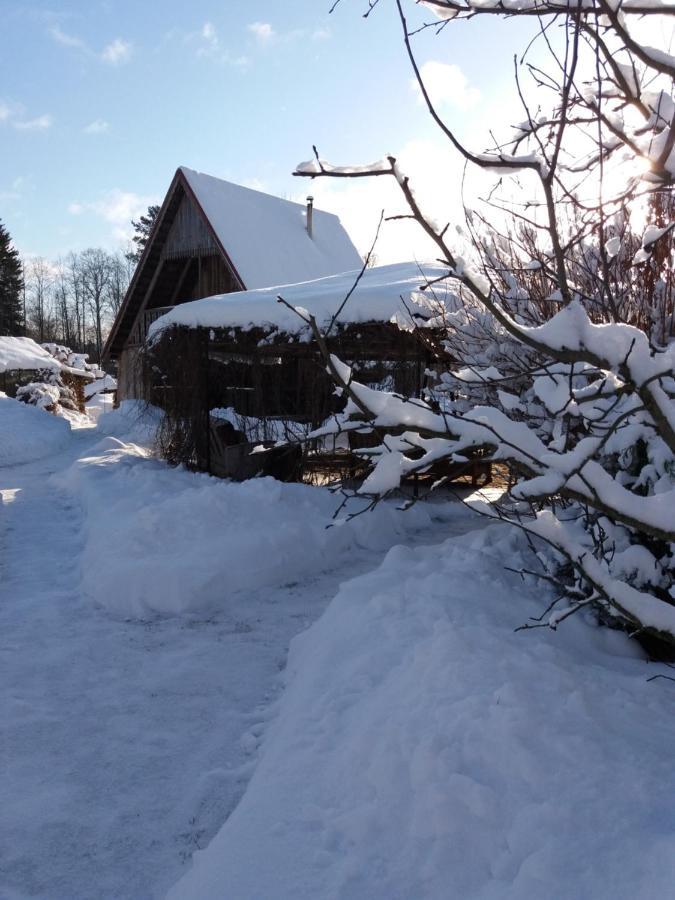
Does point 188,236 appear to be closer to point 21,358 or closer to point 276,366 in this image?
point 21,358

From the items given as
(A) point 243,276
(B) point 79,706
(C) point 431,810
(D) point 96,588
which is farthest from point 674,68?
(A) point 243,276

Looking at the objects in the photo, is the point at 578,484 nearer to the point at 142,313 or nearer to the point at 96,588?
the point at 96,588

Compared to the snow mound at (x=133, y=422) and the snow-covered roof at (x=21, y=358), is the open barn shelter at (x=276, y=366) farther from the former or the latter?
the snow-covered roof at (x=21, y=358)

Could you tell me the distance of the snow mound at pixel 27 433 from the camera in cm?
1514

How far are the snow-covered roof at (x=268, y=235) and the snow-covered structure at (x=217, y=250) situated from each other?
33mm

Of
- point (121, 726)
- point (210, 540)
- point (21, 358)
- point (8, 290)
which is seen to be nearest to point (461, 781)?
point (121, 726)

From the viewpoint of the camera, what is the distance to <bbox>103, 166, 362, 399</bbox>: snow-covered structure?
17031mm

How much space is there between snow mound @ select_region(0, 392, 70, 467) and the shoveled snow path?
9.74m

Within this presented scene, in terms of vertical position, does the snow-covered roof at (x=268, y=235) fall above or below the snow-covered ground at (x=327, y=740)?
above

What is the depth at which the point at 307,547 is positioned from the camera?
6.69m

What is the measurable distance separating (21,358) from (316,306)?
58.7 ft

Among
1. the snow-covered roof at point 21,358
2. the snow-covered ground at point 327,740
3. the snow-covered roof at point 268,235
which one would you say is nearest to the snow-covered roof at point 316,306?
the snow-covered ground at point 327,740

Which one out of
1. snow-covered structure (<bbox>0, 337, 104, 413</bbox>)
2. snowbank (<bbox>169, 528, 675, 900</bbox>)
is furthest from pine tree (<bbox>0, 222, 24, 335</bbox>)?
snowbank (<bbox>169, 528, 675, 900</bbox>)

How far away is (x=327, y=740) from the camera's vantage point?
3113 millimetres
